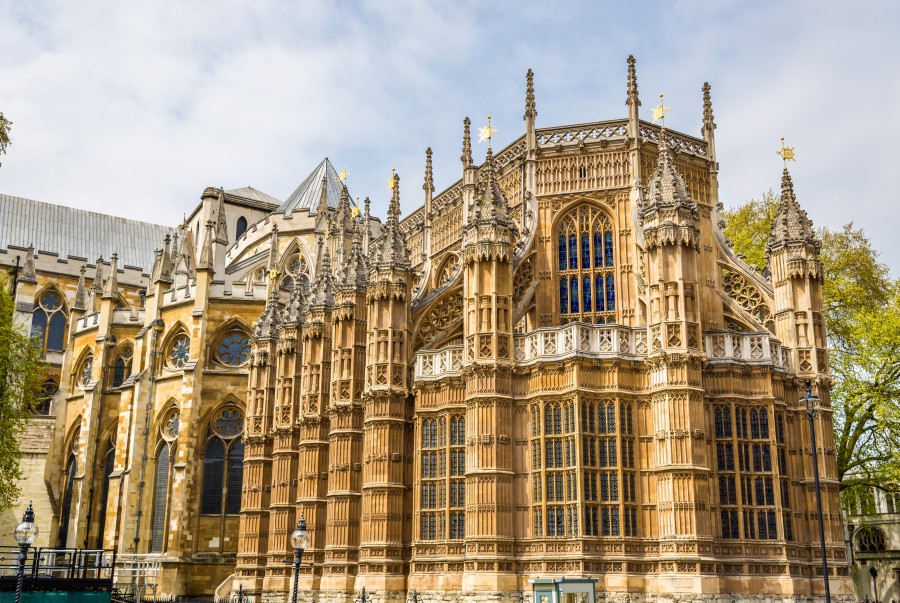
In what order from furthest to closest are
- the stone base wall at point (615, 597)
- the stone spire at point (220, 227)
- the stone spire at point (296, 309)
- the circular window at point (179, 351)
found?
1. the stone spire at point (220, 227)
2. the circular window at point (179, 351)
3. the stone spire at point (296, 309)
4. the stone base wall at point (615, 597)

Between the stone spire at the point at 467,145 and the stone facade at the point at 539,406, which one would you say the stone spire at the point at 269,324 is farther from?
the stone spire at the point at 467,145

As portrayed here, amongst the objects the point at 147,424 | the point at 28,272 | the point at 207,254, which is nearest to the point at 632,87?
the point at 207,254

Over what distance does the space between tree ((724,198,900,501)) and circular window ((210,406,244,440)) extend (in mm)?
29240

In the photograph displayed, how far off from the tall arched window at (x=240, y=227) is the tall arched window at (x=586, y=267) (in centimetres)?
3726

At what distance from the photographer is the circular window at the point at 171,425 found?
48156 mm

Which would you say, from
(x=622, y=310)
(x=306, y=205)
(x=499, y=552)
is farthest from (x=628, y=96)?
(x=306, y=205)

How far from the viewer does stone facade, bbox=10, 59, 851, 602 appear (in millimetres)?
26656

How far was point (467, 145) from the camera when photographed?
38.7 m

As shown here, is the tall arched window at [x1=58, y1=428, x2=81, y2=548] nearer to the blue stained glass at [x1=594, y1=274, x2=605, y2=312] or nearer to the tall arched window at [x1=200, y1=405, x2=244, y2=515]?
the tall arched window at [x1=200, y1=405, x2=244, y2=515]

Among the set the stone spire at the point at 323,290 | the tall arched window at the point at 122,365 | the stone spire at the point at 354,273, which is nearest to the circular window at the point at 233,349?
the tall arched window at the point at 122,365

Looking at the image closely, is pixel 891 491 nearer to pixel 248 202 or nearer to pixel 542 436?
pixel 542 436

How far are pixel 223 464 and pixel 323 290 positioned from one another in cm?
1426

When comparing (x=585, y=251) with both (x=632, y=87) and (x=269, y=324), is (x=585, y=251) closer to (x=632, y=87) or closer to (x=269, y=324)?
(x=632, y=87)

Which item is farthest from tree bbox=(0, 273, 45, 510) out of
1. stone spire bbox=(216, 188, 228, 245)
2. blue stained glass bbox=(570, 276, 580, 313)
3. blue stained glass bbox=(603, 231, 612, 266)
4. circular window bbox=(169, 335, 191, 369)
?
blue stained glass bbox=(603, 231, 612, 266)
